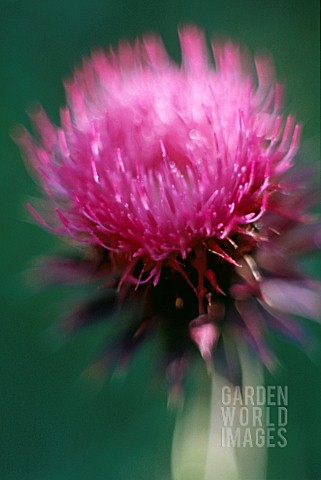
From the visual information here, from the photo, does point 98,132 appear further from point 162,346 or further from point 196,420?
point 196,420

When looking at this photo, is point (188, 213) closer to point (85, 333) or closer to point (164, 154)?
point (164, 154)

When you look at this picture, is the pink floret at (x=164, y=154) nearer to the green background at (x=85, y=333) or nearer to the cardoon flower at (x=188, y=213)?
the cardoon flower at (x=188, y=213)

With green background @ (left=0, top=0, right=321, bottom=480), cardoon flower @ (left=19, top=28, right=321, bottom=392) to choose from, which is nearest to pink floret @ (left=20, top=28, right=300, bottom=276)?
cardoon flower @ (left=19, top=28, right=321, bottom=392)

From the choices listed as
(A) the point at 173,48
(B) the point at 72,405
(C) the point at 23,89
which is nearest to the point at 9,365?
(B) the point at 72,405

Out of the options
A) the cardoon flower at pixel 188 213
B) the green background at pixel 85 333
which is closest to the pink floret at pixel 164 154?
the cardoon flower at pixel 188 213

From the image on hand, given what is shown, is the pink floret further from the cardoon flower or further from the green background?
the green background

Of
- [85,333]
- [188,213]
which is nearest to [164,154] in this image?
[188,213]
